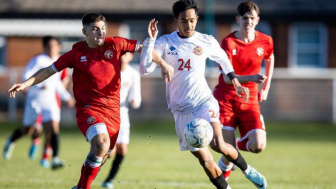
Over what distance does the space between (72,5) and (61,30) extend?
3.93 ft

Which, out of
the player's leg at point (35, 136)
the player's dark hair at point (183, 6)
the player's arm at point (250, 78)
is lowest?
the player's leg at point (35, 136)

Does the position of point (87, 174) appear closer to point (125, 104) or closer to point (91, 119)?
point (91, 119)

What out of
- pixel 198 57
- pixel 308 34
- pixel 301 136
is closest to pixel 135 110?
pixel 301 136

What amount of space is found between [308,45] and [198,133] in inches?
952

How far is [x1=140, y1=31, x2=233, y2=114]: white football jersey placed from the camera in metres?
8.67

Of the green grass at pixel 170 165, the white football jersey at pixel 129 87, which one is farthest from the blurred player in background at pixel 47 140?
the white football jersey at pixel 129 87

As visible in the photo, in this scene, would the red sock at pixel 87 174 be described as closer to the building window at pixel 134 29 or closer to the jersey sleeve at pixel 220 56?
the jersey sleeve at pixel 220 56

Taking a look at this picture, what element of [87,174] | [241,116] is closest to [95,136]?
[87,174]

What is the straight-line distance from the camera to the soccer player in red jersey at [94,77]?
845cm

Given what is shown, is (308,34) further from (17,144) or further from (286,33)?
(17,144)

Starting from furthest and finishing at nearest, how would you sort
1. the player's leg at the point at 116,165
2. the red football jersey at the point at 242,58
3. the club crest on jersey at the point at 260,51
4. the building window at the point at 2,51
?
the building window at the point at 2,51, the player's leg at the point at 116,165, the club crest on jersey at the point at 260,51, the red football jersey at the point at 242,58

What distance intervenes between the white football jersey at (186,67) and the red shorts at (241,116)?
3.38 ft

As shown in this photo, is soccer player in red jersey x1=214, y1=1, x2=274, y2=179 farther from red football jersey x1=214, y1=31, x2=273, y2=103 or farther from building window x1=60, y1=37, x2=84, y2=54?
building window x1=60, y1=37, x2=84, y2=54

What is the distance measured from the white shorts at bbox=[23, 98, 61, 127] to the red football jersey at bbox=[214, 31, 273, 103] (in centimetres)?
498
